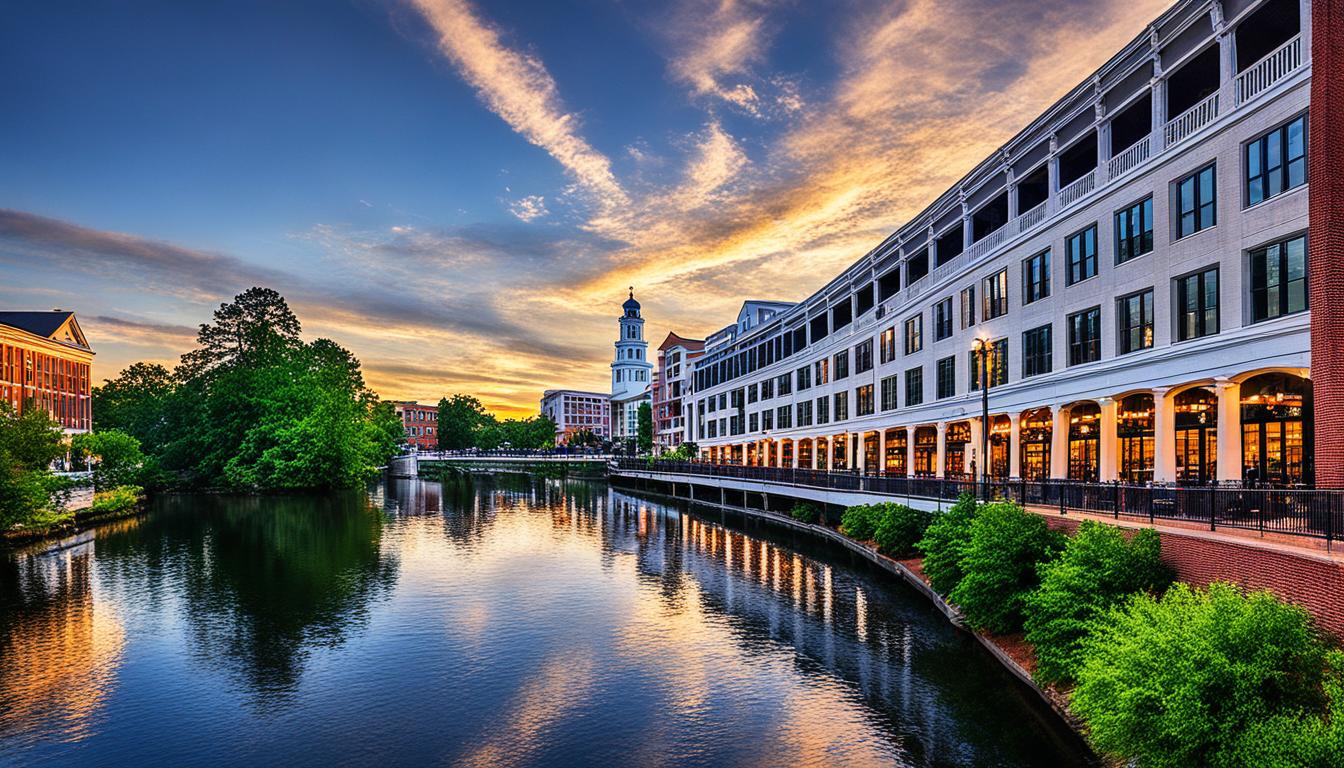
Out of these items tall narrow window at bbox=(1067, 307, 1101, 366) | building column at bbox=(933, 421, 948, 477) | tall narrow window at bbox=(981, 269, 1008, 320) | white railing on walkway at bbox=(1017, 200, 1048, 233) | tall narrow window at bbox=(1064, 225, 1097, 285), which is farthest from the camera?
building column at bbox=(933, 421, 948, 477)

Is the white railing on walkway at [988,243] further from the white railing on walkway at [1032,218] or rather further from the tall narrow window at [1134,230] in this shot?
the tall narrow window at [1134,230]

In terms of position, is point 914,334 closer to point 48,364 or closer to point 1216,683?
point 1216,683

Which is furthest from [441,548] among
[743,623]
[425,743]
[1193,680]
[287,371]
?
[287,371]

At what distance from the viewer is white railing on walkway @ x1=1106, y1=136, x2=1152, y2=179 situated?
28.2 meters

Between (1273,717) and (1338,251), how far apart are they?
14.5 meters

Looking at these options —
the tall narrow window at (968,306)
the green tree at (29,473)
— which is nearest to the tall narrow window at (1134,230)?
the tall narrow window at (968,306)

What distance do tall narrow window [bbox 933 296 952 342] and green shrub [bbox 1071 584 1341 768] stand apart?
3363 centimetres

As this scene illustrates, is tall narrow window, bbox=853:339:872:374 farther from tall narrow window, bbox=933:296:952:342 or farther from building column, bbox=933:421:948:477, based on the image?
building column, bbox=933:421:948:477

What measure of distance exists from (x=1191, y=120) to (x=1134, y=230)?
434cm

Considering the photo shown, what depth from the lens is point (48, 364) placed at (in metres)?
88.5

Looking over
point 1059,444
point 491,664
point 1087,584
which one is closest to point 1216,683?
point 1087,584

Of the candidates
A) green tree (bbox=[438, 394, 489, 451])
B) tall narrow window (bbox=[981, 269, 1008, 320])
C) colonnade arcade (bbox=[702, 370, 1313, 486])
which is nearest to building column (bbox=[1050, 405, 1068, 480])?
colonnade arcade (bbox=[702, 370, 1313, 486])

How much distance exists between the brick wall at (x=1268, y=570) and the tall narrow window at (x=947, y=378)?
87.2 feet

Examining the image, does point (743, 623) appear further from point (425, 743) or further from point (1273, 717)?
point (1273, 717)
